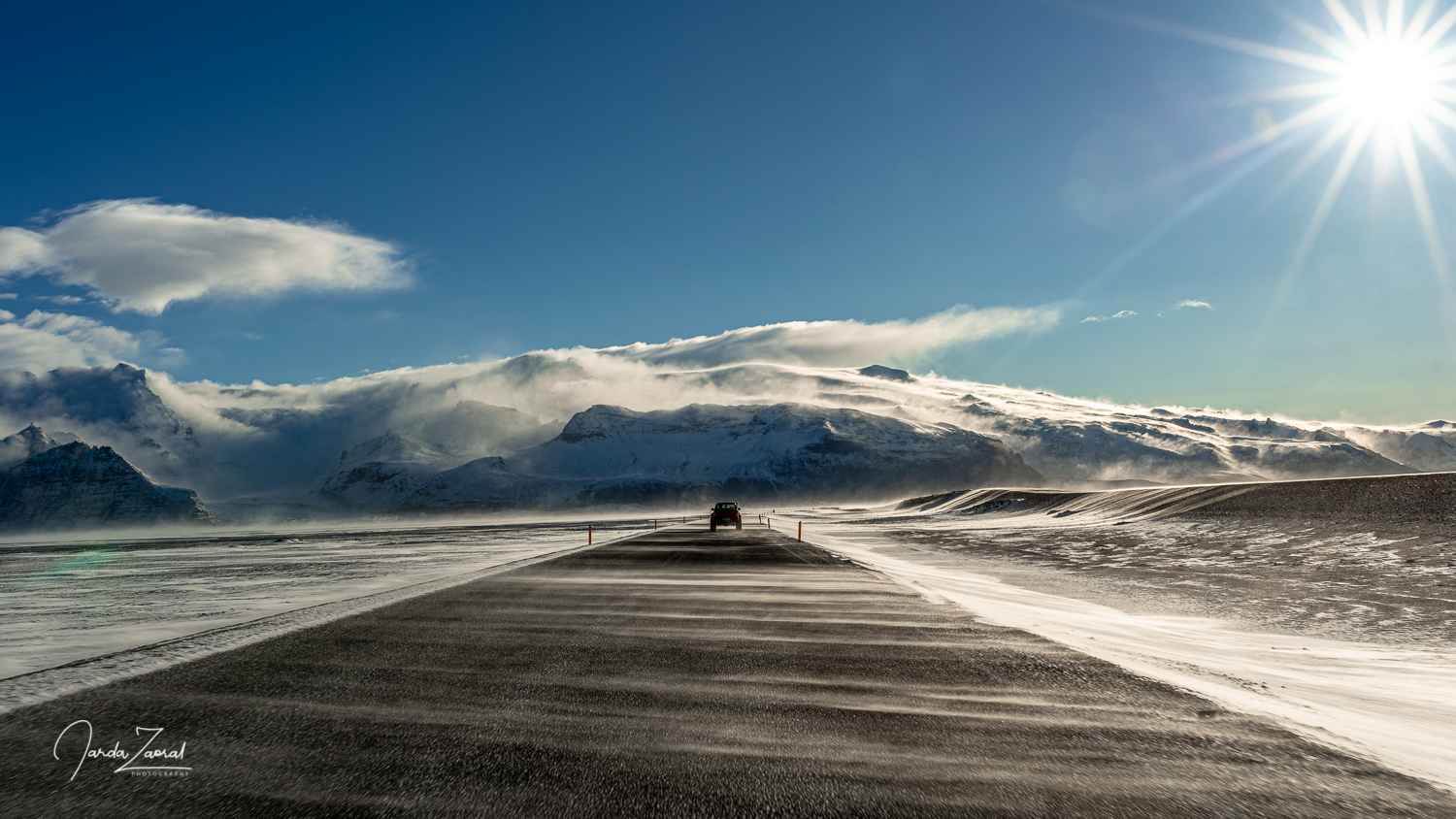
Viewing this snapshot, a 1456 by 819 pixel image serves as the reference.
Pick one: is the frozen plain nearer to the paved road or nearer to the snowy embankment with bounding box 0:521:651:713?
the snowy embankment with bounding box 0:521:651:713

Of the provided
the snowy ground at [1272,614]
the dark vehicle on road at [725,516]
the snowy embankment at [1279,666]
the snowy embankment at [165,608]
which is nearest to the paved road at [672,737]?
the snowy embankment at [1279,666]

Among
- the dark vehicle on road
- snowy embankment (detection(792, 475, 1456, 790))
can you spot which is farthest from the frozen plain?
the dark vehicle on road

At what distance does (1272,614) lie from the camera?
13.2 meters

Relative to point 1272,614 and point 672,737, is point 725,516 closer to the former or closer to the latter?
point 1272,614

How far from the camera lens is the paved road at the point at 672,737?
154 inches

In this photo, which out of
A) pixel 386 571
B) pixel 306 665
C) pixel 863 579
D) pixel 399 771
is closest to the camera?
pixel 399 771

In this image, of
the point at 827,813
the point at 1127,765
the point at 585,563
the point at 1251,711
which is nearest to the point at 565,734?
the point at 827,813

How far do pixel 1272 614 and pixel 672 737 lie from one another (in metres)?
12.8

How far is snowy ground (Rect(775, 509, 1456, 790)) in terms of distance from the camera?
19.9 ft

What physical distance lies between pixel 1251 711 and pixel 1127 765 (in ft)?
6.52

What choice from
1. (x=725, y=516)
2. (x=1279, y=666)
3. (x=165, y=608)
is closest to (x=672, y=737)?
(x=1279, y=666)

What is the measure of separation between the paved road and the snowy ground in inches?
37.3

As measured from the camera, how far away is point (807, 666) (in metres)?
7.21

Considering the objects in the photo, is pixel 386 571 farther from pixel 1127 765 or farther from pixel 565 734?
pixel 1127 765
